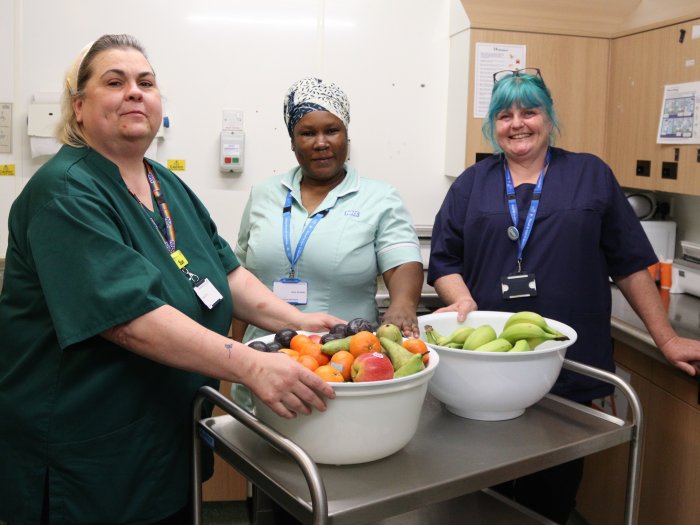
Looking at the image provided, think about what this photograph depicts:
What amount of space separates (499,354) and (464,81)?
216cm

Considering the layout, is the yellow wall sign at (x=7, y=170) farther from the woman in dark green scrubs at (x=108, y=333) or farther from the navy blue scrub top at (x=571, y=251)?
the navy blue scrub top at (x=571, y=251)

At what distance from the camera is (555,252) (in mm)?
1971

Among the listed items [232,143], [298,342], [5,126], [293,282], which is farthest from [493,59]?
[298,342]

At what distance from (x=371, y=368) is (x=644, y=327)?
1541 millimetres

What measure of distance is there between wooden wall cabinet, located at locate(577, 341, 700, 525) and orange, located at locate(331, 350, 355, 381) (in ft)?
4.65

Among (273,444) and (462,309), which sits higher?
(462,309)

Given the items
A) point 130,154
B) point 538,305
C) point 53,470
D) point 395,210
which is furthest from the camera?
point 395,210

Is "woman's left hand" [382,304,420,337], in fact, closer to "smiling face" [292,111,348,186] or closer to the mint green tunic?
the mint green tunic

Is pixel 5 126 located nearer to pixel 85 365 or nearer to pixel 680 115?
pixel 85 365

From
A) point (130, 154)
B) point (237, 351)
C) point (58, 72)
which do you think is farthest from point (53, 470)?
point (58, 72)

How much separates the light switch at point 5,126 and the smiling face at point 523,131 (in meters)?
2.16

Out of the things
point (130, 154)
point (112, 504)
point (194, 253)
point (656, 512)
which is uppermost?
point (130, 154)

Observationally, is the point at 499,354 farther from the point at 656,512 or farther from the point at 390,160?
the point at 390,160

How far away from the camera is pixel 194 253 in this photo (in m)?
1.51
